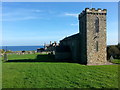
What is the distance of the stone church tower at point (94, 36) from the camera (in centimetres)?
2541

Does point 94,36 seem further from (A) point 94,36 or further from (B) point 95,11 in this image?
(B) point 95,11

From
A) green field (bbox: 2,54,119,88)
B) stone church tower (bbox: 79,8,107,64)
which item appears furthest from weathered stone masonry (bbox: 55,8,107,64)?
green field (bbox: 2,54,119,88)

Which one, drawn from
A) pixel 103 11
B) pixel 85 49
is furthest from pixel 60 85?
pixel 103 11

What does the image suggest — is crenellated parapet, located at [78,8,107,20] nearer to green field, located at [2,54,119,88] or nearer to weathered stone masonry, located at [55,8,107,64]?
weathered stone masonry, located at [55,8,107,64]

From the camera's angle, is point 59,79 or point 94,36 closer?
point 59,79

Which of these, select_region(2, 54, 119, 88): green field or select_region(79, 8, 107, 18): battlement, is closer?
select_region(2, 54, 119, 88): green field

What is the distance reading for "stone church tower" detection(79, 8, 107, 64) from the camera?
2541 cm

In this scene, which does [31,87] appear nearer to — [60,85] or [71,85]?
[60,85]

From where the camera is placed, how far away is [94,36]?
2578 centimetres

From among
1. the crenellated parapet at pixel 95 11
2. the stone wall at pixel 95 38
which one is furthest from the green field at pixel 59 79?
the crenellated parapet at pixel 95 11

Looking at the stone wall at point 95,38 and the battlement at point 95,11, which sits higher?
the battlement at point 95,11

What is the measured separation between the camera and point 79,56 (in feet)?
92.3

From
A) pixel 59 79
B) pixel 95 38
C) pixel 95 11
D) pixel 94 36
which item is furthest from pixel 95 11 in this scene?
pixel 59 79

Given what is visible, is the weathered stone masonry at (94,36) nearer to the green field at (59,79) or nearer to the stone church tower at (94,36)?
the stone church tower at (94,36)
